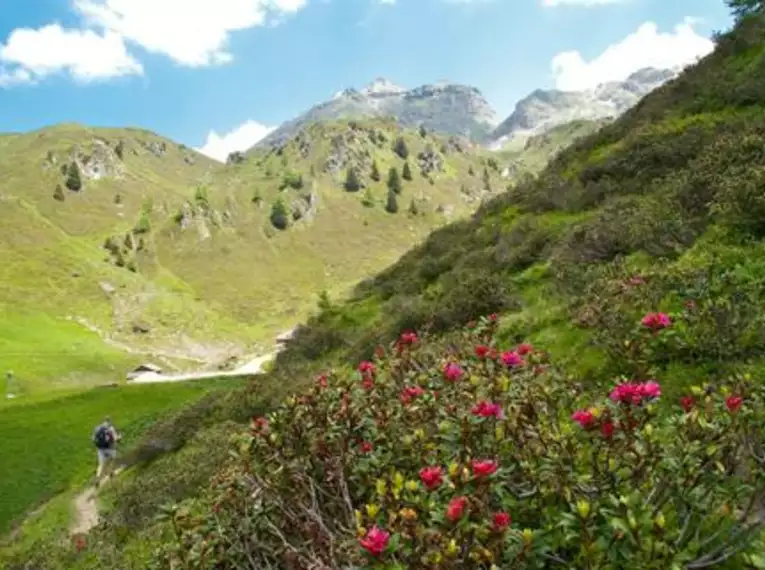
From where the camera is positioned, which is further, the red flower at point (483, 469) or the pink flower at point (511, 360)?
the pink flower at point (511, 360)

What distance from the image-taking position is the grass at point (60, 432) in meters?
31.6

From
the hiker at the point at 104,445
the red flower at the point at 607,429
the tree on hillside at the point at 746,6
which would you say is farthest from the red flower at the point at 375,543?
the tree on hillside at the point at 746,6

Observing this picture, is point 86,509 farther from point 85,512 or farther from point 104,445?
point 104,445

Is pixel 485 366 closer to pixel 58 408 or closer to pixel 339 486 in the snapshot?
pixel 339 486

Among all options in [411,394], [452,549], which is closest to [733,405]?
[452,549]

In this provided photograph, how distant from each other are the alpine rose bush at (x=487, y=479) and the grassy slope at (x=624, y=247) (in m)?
3.35

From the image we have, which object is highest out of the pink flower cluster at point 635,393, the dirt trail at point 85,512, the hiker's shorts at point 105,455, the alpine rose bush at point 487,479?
the pink flower cluster at point 635,393

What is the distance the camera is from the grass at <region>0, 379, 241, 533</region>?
104 feet

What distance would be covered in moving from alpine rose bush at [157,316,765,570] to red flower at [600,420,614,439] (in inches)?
1.1

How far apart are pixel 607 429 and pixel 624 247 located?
528 inches

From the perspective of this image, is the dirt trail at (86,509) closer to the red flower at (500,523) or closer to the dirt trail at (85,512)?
the dirt trail at (85,512)

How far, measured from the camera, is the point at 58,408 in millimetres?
48844

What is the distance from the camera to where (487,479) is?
4816 mm

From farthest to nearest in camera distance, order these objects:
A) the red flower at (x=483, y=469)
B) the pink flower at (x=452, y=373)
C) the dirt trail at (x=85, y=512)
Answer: the dirt trail at (x=85, y=512) < the pink flower at (x=452, y=373) < the red flower at (x=483, y=469)
